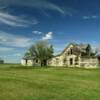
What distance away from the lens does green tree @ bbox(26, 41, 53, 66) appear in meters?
97.3

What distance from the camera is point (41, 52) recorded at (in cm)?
9775

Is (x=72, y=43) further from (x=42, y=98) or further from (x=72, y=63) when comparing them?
(x=42, y=98)

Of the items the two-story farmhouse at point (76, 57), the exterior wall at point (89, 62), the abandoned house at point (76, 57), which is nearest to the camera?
the exterior wall at point (89, 62)

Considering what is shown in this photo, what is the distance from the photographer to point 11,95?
16.5 metres

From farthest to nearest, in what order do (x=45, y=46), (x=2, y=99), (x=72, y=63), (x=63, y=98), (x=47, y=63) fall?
(x=45, y=46)
(x=47, y=63)
(x=72, y=63)
(x=63, y=98)
(x=2, y=99)

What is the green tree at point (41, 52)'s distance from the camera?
9731 cm

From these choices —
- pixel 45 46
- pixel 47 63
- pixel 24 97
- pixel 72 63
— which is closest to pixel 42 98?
pixel 24 97

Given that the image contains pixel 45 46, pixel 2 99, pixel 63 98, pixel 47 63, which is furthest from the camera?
pixel 45 46

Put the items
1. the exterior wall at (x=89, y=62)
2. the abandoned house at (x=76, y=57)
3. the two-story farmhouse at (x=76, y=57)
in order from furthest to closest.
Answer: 1. the two-story farmhouse at (x=76, y=57)
2. the abandoned house at (x=76, y=57)
3. the exterior wall at (x=89, y=62)

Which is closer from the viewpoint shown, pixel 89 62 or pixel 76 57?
pixel 89 62

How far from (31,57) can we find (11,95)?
292ft

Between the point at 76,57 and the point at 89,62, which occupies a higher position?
the point at 76,57

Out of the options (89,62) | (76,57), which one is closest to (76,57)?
(76,57)

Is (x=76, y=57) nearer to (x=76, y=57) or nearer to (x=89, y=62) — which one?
(x=76, y=57)
